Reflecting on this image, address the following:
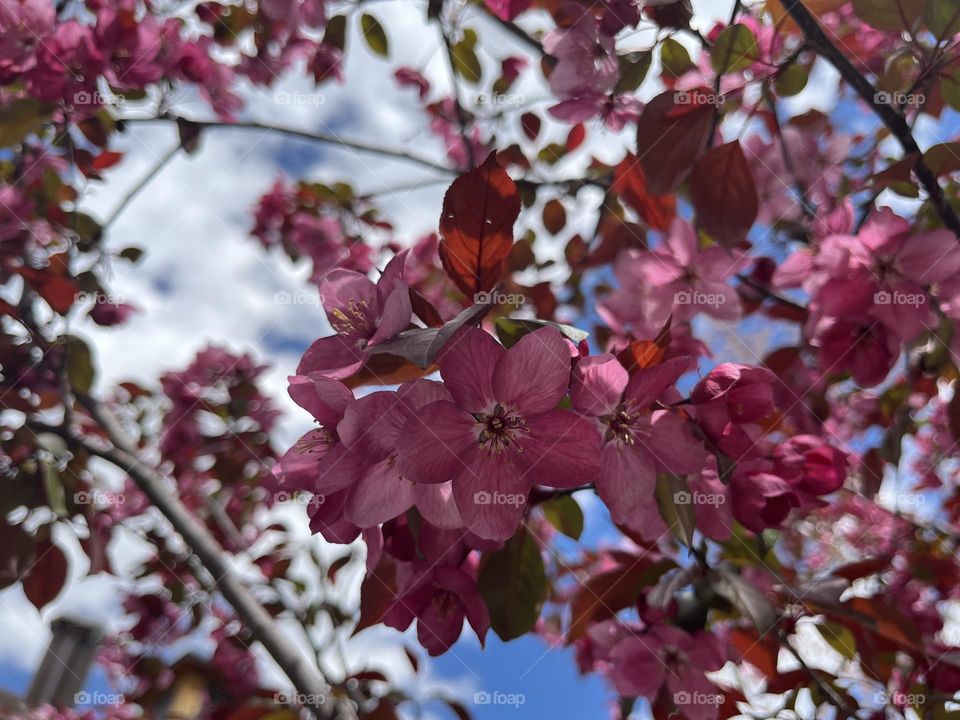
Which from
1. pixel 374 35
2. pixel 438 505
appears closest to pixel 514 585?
pixel 438 505

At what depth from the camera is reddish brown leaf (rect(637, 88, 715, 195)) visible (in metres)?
1.02

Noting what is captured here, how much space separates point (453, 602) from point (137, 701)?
1566mm

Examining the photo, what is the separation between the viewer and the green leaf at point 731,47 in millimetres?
979

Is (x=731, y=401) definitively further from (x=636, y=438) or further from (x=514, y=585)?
(x=514, y=585)

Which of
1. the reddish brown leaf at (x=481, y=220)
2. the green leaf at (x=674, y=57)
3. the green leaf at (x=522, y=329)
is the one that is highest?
the green leaf at (x=674, y=57)

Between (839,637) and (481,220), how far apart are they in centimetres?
91

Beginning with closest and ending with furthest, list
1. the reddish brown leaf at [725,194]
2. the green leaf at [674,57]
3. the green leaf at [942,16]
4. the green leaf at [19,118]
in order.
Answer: the green leaf at [942,16] < the reddish brown leaf at [725,194] < the green leaf at [674,57] < the green leaf at [19,118]

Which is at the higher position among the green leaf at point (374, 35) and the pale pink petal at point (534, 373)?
the green leaf at point (374, 35)

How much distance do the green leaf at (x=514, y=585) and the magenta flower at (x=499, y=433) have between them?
23 centimetres

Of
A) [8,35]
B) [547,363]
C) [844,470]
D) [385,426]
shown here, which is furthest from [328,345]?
[8,35]

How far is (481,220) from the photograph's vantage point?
2.35 feet

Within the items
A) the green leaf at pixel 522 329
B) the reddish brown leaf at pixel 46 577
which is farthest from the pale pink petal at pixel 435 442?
the reddish brown leaf at pixel 46 577

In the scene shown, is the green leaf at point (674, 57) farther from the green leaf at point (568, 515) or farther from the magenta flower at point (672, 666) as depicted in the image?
the magenta flower at point (672, 666)

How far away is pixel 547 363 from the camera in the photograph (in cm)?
65
